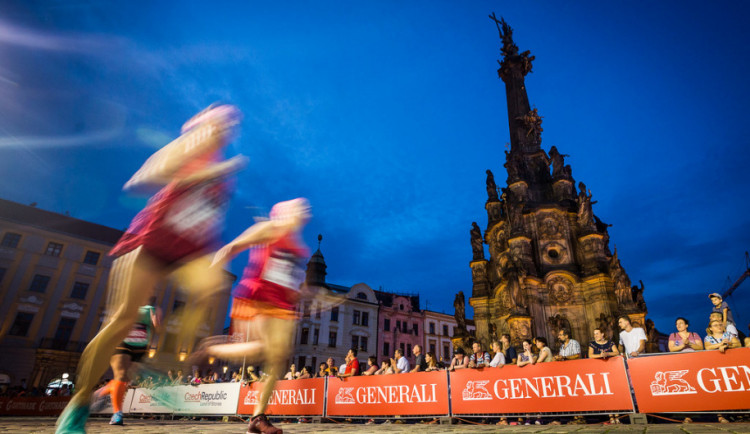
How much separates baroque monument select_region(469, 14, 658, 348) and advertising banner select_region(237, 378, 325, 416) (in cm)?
1511

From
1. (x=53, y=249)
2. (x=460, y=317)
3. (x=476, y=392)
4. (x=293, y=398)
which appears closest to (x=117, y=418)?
(x=293, y=398)

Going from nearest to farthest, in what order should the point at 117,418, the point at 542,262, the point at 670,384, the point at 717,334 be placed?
1. the point at 670,384
2. the point at 117,418
3. the point at 717,334
4. the point at 542,262

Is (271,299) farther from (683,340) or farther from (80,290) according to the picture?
(80,290)

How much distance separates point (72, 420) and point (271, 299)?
1809 millimetres

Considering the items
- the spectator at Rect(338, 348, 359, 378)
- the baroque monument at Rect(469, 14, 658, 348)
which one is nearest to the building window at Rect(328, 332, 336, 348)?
the baroque monument at Rect(469, 14, 658, 348)

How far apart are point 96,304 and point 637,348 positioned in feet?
121

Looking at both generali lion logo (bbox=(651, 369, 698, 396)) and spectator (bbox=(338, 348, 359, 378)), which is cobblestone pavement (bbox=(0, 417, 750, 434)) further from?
spectator (bbox=(338, 348, 359, 378))

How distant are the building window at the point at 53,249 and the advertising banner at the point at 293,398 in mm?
29938

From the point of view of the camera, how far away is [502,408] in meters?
6.84

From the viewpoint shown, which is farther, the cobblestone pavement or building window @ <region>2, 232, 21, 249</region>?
building window @ <region>2, 232, 21, 249</region>

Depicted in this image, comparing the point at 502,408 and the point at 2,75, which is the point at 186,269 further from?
the point at 2,75

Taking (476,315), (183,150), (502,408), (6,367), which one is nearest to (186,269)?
(183,150)

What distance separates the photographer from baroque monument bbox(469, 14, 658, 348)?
2128 centimetres

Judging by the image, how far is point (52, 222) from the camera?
105 ft
